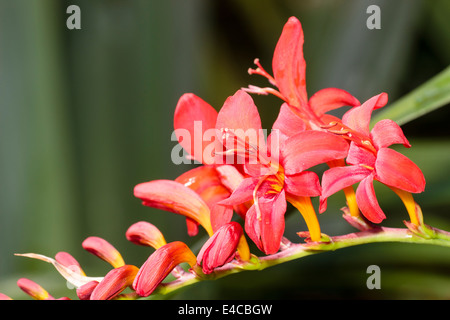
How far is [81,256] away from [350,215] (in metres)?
0.56

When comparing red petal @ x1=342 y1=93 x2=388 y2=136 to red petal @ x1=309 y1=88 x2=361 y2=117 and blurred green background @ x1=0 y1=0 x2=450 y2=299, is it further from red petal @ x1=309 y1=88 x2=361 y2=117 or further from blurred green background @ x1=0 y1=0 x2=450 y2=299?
blurred green background @ x1=0 y1=0 x2=450 y2=299

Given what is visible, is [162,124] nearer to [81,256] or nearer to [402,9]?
[81,256]

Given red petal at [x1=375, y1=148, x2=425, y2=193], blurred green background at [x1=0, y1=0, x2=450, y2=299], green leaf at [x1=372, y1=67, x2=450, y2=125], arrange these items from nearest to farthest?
red petal at [x1=375, y1=148, x2=425, y2=193] → green leaf at [x1=372, y1=67, x2=450, y2=125] → blurred green background at [x1=0, y1=0, x2=450, y2=299]

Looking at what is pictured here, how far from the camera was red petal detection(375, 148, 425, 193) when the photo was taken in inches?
11.3

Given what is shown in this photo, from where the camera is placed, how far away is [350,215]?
33 centimetres

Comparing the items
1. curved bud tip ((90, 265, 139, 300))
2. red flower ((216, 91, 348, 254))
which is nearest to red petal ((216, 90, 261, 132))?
red flower ((216, 91, 348, 254))

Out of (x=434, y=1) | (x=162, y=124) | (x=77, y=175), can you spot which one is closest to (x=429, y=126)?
(x=434, y=1)

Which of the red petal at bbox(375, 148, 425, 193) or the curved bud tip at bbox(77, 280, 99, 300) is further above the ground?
the red petal at bbox(375, 148, 425, 193)

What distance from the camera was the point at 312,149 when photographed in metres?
0.29

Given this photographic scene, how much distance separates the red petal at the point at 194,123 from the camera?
345mm

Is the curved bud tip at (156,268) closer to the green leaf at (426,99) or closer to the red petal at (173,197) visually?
the red petal at (173,197)

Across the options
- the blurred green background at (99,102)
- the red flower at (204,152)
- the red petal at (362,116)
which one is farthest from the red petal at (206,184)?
the blurred green background at (99,102)

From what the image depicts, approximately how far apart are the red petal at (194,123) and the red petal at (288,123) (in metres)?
0.05

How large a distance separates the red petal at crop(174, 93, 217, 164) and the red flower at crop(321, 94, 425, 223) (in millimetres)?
92
